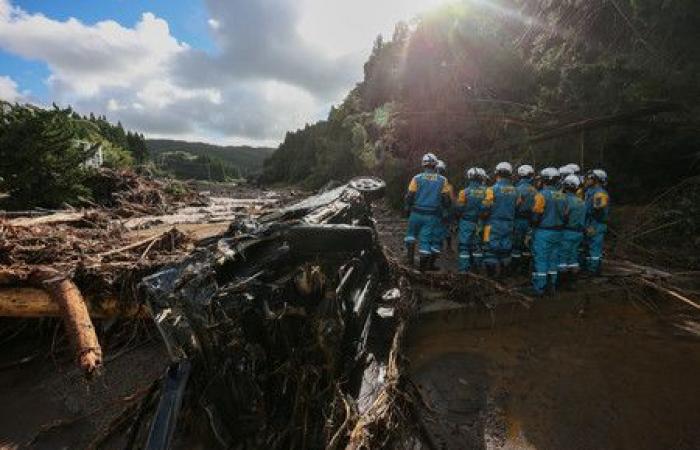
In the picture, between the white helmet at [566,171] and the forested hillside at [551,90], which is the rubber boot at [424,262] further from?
the forested hillside at [551,90]

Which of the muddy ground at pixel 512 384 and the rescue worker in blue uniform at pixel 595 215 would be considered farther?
the rescue worker in blue uniform at pixel 595 215

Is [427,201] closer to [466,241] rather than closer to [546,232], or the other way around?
[466,241]

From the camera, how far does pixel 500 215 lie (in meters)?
6.79

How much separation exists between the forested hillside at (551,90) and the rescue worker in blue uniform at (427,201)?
3.78m

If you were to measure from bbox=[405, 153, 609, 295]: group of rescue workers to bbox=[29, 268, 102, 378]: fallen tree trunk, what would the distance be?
449 cm

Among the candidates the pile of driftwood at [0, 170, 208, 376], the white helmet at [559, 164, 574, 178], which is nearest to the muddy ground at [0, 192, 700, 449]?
the pile of driftwood at [0, 170, 208, 376]

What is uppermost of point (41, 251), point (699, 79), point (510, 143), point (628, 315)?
point (699, 79)

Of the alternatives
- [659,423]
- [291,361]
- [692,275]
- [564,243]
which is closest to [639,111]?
[692,275]

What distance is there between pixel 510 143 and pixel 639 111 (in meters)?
2.39

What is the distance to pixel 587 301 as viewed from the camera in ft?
22.1

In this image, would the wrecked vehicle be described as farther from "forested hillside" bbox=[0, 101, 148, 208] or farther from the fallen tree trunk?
"forested hillside" bbox=[0, 101, 148, 208]

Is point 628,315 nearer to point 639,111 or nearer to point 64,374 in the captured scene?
point 639,111

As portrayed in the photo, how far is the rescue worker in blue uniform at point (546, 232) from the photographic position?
6453 mm

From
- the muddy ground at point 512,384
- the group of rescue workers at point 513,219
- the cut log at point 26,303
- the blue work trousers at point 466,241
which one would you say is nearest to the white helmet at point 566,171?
the group of rescue workers at point 513,219
